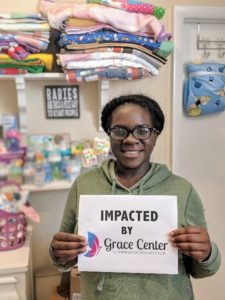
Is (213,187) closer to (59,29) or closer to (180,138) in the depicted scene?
(180,138)

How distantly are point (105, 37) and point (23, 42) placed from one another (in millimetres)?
350

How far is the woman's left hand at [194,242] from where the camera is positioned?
837 mm

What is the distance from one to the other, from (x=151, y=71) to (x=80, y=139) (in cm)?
50

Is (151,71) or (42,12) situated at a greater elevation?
(42,12)

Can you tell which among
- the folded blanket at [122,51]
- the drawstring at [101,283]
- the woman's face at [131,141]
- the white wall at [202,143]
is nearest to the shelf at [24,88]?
the folded blanket at [122,51]

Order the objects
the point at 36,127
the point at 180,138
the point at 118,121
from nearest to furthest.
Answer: the point at 118,121, the point at 36,127, the point at 180,138

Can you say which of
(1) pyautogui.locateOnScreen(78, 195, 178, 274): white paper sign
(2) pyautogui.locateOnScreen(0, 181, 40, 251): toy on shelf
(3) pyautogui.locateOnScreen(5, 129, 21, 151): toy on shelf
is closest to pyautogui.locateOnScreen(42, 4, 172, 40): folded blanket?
(3) pyautogui.locateOnScreen(5, 129, 21, 151): toy on shelf

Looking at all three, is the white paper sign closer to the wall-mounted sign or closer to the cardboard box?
the cardboard box

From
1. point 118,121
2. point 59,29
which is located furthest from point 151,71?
point 118,121

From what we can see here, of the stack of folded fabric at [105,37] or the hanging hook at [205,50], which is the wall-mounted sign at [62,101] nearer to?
the stack of folded fabric at [105,37]

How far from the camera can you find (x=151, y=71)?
1.59 meters

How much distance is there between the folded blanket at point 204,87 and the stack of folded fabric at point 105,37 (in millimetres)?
287


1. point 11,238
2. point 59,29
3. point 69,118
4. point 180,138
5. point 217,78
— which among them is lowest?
point 11,238

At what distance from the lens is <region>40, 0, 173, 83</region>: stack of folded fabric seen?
148cm
